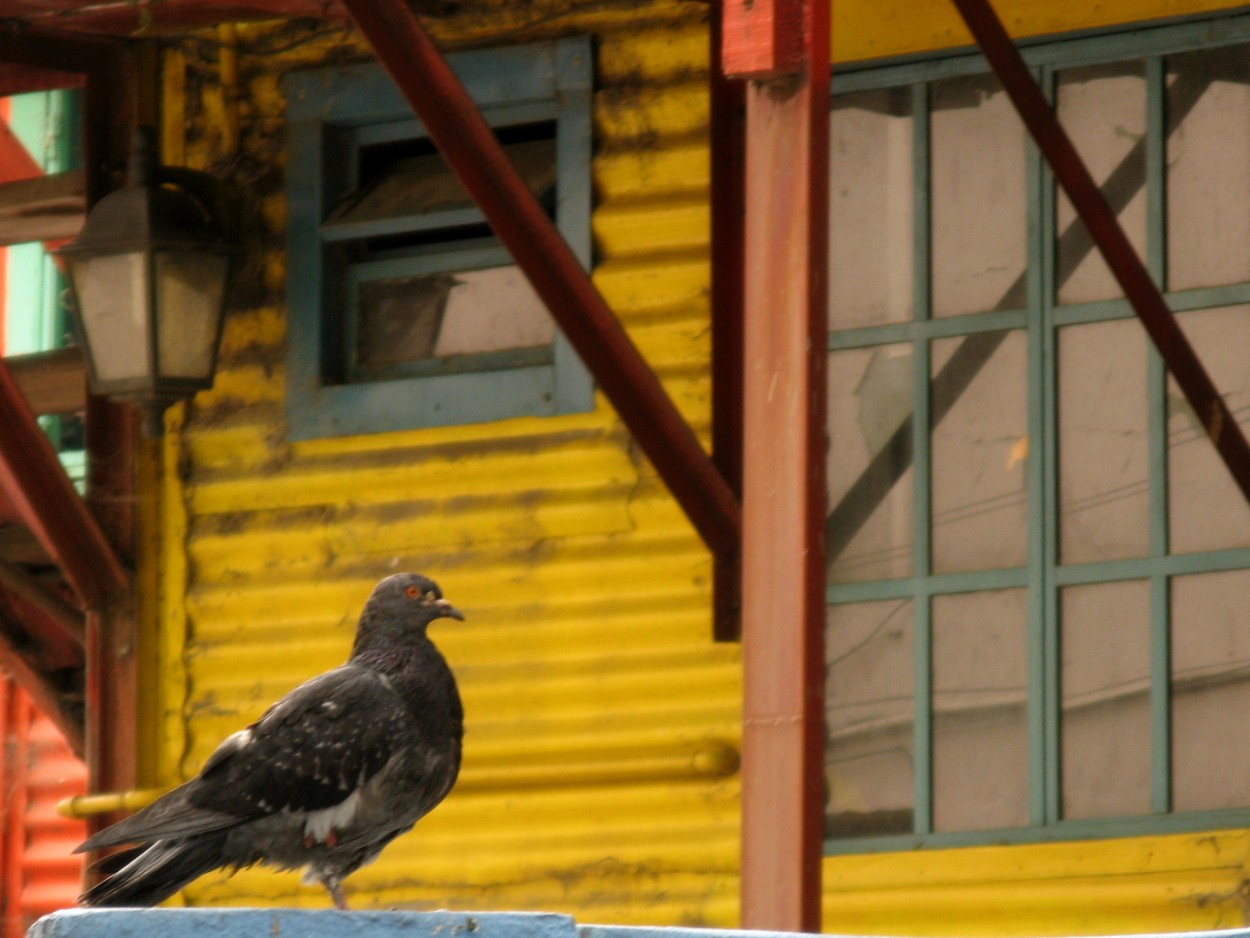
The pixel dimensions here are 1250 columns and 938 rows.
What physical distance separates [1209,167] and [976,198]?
0.72 meters

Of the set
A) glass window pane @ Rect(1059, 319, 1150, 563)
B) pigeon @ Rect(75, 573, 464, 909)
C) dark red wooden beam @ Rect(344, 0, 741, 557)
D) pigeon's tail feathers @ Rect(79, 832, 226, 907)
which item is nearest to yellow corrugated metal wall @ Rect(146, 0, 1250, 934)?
dark red wooden beam @ Rect(344, 0, 741, 557)

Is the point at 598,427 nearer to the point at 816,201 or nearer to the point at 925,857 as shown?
the point at 925,857

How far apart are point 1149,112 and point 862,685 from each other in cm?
192

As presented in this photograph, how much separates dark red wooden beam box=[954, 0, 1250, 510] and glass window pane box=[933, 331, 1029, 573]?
0.66 m

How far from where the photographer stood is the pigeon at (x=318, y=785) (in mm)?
5699

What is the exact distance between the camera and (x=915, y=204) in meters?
7.96

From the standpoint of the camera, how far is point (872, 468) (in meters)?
7.95

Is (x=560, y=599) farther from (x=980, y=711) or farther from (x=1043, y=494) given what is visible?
(x=1043, y=494)

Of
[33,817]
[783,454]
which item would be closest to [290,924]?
[783,454]

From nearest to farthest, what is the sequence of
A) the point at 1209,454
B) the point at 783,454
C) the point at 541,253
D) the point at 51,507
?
the point at 783,454 < the point at 541,253 < the point at 1209,454 < the point at 51,507

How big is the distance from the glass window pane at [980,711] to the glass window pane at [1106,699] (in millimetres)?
138

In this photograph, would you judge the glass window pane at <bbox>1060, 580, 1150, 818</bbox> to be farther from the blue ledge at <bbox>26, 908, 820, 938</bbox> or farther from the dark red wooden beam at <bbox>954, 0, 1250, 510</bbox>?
the blue ledge at <bbox>26, 908, 820, 938</bbox>

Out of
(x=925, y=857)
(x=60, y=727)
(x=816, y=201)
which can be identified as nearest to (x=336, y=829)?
(x=816, y=201)

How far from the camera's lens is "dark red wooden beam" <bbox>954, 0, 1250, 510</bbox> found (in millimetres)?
7125
